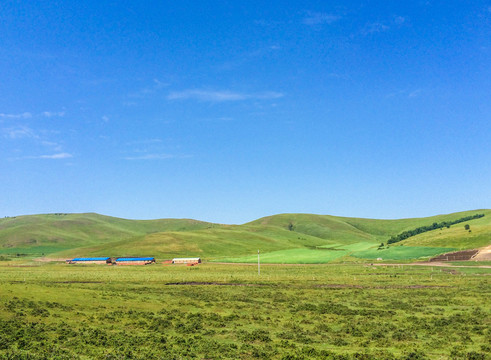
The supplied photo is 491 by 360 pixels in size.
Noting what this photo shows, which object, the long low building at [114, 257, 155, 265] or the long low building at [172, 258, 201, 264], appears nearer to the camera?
the long low building at [172, 258, 201, 264]

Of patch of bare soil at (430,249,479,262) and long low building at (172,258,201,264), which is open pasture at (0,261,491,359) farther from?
long low building at (172,258,201,264)

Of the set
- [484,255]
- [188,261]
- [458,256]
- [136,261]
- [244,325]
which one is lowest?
[458,256]

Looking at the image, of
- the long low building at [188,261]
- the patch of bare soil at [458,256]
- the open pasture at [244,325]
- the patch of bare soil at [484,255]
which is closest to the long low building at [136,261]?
the long low building at [188,261]

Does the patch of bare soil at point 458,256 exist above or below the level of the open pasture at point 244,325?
below

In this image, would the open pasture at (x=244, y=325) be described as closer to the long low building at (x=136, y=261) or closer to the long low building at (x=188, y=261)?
the long low building at (x=188, y=261)

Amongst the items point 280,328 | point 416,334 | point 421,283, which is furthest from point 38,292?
point 421,283

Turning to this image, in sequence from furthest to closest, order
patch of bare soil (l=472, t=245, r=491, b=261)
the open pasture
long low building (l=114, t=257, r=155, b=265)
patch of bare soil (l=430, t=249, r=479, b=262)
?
long low building (l=114, t=257, r=155, b=265) → patch of bare soil (l=430, t=249, r=479, b=262) → patch of bare soil (l=472, t=245, r=491, b=261) → the open pasture

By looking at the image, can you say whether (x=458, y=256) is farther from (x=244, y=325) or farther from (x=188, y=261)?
(x=244, y=325)

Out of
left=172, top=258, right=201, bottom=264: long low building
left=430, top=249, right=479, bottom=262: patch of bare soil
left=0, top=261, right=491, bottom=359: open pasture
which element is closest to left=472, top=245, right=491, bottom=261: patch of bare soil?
left=430, top=249, right=479, bottom=262: patch of bare soil

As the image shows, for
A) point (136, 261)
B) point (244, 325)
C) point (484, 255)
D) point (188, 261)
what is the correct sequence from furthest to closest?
1. point (136, 261)
2. point (188, 261)
3. point (484, 255)
4. point (244, 325)

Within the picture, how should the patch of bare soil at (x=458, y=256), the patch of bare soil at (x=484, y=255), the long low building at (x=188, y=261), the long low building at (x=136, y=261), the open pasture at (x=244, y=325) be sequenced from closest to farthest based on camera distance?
the open pasture at (x=244, y=325) → the patch of bare soil at (x=484, y=255) → the patch of bare soil at (x=458, y=256) → the long low building at (x=188, y=261) → the long low building at (x=136, y=261)

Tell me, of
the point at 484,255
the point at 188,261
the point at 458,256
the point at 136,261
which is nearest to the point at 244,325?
the point at 484,255

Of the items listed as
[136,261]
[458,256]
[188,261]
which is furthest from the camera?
[136,261]

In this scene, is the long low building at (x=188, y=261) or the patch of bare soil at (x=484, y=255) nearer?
the patch of bare soil at (x=484, y=255)
